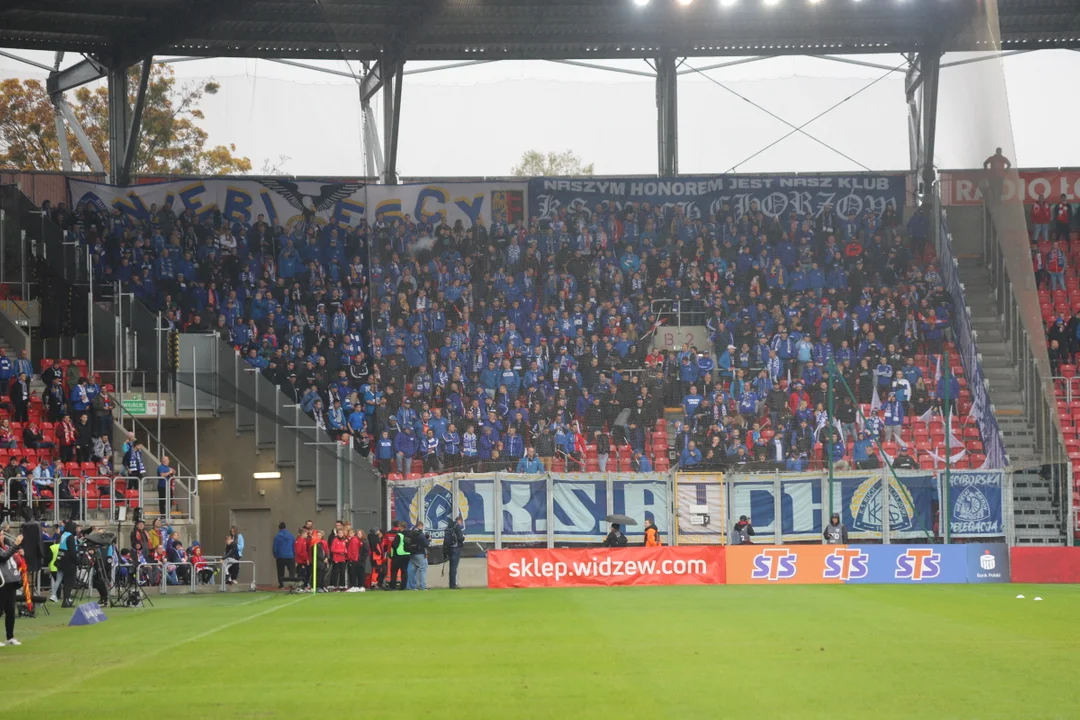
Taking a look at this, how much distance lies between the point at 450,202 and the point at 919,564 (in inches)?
779

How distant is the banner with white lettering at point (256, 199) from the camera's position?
137 feet

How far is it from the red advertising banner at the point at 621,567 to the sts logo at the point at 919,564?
387cm

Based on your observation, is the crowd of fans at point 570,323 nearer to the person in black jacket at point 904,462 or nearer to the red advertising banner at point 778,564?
the person in black jacket at point 904,462

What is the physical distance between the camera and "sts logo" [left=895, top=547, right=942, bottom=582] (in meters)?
29.9

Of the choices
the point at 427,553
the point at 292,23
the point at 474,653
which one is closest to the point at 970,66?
the point at 474,653

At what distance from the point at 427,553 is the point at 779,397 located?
9.98m

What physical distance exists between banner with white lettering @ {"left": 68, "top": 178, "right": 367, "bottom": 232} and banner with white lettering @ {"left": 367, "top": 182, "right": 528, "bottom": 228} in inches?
27.7

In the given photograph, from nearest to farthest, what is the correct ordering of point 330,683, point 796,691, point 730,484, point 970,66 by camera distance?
point 796,691 < point 330,683 < point 970,66 < point 730,484

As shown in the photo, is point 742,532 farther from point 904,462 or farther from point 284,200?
point 284,200

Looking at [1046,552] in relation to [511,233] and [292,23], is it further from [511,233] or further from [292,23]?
[292,23]

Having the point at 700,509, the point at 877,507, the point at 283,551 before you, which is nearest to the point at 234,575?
the point at 283,551

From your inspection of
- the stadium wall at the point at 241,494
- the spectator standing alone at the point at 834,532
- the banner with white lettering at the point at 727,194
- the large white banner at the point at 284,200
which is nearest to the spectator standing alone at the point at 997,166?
the spectator standing alone at the point at 834,532

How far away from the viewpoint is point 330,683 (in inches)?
525

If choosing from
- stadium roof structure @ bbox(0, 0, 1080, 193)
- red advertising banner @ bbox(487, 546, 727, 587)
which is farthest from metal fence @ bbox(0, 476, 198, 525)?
stadium roof structure @ bbox(0, 0, 1080, 193)
